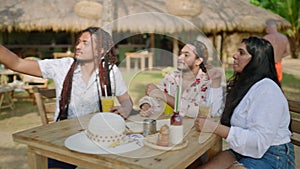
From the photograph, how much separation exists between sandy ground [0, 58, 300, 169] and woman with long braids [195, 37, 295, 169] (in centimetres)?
159

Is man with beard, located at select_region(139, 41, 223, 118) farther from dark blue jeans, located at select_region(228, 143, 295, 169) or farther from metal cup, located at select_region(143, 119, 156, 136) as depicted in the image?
dark blue jeans, located at select_region(228, 143, 295, 169)

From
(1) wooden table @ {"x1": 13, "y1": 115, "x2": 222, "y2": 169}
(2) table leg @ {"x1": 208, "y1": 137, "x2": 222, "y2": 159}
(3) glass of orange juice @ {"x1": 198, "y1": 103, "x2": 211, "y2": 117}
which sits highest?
(3) glass of orange juice @ {"x1": 198, "y1": 103, "x2": 211, "y2": 117}

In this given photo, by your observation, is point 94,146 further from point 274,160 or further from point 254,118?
point 274,160

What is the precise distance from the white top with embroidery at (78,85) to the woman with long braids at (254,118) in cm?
59

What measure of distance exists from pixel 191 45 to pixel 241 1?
12.1m

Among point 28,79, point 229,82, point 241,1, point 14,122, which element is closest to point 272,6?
point 241,1

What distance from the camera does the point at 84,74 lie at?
196 cm

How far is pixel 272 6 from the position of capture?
1877 centimetres

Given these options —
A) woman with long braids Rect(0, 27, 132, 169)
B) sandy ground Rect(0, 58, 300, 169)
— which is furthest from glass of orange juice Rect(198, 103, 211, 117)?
sandy ground Rect(0, 58, 300, 169)

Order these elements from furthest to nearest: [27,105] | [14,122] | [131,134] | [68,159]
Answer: [27,105] → [14,122] → [131,134] → [68,159]

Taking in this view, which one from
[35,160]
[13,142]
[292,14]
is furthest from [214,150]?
[292,14]

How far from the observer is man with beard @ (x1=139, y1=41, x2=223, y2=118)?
1547 mm

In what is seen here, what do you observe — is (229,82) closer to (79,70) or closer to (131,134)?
(131,134)

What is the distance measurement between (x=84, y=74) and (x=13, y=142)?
2.13 m
